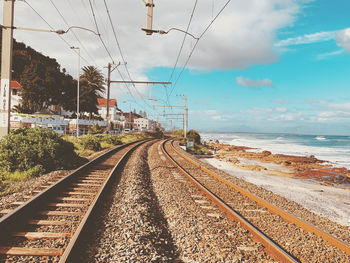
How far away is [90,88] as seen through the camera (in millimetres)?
60531

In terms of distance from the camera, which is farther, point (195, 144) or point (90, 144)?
point (195, 144)

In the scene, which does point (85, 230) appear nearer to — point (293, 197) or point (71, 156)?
point (71, 156)

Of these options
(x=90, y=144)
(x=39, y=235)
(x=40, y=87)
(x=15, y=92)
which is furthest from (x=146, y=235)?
(x=15, y=92)

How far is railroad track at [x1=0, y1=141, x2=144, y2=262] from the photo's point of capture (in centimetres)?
389

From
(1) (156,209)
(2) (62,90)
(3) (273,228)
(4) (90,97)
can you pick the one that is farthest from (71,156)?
(2) (62,90)

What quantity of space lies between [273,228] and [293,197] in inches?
280

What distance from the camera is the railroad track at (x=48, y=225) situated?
389 cm

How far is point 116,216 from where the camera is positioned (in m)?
5.68

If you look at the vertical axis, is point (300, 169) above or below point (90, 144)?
below

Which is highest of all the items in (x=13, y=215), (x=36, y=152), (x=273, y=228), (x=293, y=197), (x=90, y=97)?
(x=90, y=97)

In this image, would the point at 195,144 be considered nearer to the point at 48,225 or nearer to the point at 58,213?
the point at 58,213

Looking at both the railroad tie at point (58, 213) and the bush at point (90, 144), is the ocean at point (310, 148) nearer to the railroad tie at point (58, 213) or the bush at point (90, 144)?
the bush at point (90, 144)

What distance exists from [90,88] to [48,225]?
6022 cm

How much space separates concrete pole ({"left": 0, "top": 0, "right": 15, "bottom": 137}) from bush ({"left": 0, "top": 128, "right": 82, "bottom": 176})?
0.69m
